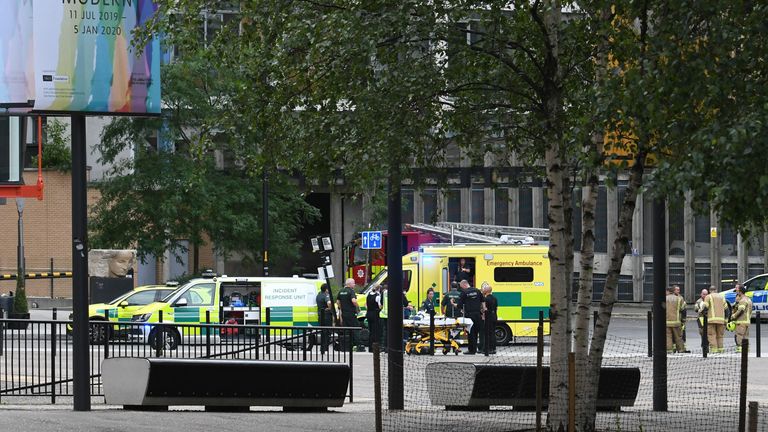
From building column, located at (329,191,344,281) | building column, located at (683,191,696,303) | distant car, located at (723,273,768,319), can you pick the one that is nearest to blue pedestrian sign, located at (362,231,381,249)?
distant car, located at (723,273,768,319)

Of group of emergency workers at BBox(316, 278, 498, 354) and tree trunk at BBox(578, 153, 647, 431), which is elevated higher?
tree trunk at BBox(578, 153, 647, 431)

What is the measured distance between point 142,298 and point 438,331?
8.31 meters

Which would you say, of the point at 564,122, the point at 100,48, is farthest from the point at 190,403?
the point at 564,122

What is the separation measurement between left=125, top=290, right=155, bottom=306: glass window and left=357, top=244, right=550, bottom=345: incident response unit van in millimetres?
5464

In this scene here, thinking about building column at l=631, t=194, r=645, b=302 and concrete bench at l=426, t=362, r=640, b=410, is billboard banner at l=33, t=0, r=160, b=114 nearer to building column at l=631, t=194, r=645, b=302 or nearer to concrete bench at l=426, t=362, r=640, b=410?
concrete bench at l=426, t=362, r=640, b=410

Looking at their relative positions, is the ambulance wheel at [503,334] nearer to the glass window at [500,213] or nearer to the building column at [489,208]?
the glass window at [500,213]

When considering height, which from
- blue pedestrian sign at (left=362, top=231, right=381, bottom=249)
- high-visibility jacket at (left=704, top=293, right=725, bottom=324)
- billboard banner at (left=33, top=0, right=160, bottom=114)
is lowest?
high-visibility jacket at (left=704, top=293, right=725, bottom=324)

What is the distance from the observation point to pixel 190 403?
1666cm

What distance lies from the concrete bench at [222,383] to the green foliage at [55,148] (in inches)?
1529

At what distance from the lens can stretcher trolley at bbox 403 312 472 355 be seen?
100 feet

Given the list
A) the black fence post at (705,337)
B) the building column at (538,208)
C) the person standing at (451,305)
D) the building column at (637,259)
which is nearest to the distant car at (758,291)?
the building column at (637,259)

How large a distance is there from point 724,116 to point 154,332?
1114 centimetres

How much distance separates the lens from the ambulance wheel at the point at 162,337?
19562 millimetres

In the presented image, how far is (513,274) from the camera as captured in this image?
36.2 m
